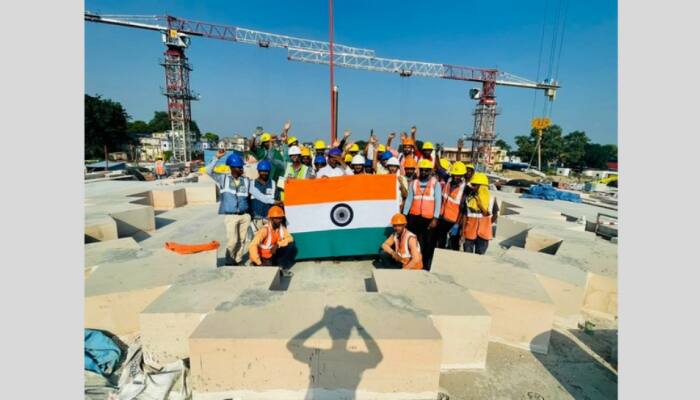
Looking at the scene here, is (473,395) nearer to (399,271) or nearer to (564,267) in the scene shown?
(399,271)

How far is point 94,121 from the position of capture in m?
50.8

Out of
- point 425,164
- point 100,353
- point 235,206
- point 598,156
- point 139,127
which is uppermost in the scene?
point 139,127

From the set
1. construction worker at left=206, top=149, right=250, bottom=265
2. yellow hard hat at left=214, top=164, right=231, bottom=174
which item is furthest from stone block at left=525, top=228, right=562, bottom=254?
yellow hard hat at left=214, top=164, right=231, bottom=174

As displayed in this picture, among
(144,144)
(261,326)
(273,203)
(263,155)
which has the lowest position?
(261,326)

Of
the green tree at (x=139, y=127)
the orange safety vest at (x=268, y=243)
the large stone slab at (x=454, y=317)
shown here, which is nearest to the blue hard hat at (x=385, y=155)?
the orange safety vest at (x=268, y=243)

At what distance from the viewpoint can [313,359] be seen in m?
2.46

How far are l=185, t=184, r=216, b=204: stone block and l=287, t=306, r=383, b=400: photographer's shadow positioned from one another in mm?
9956

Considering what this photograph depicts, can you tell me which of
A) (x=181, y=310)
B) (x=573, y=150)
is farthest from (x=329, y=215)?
(x=573, y=150)

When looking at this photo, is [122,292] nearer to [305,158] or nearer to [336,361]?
[336,361]

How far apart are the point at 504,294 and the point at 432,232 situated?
2185mm

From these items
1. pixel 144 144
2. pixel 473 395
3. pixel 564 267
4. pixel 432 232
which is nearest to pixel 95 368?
pixel 473 395

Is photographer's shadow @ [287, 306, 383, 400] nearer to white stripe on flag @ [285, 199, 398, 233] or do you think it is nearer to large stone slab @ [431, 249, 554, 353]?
large stone slab @ [431, 249, 554, 353]

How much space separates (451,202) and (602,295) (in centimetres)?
245

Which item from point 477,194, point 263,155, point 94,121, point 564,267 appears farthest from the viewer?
point 94,121
